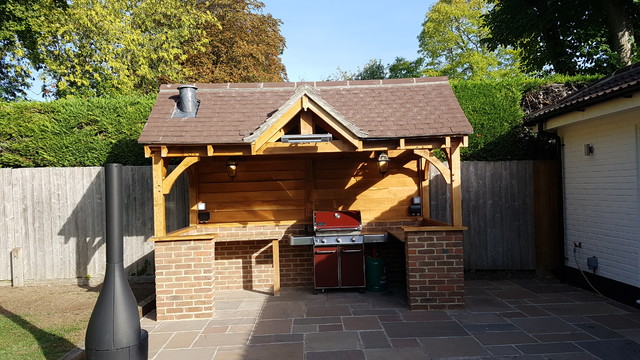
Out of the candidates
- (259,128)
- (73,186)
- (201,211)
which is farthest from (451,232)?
(73,186)

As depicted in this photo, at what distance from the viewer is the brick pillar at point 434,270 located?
20.0 feet

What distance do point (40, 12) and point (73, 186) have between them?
8810mm

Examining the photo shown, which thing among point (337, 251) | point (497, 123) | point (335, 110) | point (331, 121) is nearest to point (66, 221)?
point (337, 251)

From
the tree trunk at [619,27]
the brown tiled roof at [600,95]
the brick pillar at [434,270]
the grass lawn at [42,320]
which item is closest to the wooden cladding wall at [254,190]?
the brick pillar at [434,270]

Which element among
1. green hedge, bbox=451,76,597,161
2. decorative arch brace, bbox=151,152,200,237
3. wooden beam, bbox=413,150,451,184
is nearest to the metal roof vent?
decorative arch brace, bbox=151,152,200,237

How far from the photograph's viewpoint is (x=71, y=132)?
8.32 metres

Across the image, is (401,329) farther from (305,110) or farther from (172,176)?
(172,176)

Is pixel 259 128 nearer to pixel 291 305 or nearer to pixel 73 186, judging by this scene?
pixel 291 305

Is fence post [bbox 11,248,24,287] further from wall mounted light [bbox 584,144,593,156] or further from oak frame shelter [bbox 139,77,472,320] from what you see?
wall mounted light [bbox 584,144,593,156]

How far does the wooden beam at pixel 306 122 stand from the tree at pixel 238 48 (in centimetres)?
1221

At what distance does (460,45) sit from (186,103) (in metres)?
20.1

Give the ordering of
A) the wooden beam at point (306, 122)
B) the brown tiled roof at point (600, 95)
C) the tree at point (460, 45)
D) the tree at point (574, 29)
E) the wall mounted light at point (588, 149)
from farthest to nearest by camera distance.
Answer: the tree at point (460, 45) < the tree at point (574, 29) < the wall mounted light at point (588, 149) < the wooden beam at point (306, 122) < the brown tiled roof at point (600, 95)

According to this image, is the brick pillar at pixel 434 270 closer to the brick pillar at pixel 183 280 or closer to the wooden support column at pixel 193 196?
the brick pillar at pixel 183 280

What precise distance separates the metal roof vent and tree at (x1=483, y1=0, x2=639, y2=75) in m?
10.2
